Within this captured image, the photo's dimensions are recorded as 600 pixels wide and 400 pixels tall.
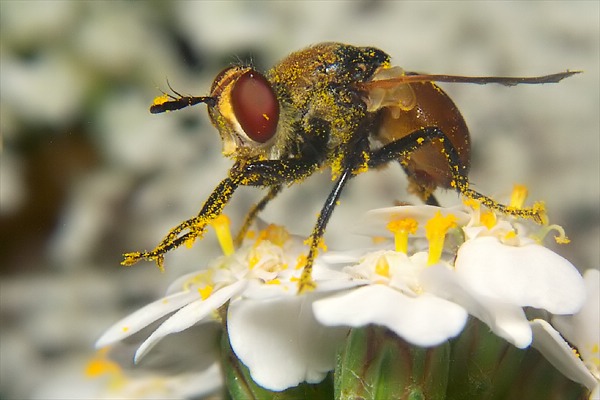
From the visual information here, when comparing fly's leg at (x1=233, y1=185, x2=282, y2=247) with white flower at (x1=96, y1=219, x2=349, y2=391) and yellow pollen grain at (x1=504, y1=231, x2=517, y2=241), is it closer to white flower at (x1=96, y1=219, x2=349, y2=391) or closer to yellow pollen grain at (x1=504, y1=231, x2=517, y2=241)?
white flower at (x1=96, y1=219, x2=349, y2=391)

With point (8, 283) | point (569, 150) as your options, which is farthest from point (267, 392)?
point (569, 150)

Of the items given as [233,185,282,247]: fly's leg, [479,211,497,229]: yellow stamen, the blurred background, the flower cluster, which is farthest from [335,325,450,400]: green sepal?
the blurred background

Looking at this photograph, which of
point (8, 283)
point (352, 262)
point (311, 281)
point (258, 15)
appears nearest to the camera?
point (311, 281)

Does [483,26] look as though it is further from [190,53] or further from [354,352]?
[354,352]

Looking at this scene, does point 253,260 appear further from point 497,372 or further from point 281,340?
point 497,372

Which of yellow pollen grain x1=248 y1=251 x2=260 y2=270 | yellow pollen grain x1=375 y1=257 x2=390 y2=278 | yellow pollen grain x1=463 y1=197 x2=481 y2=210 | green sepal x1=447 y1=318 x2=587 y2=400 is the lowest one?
green sepal x1=447 y1=318 x2=587 y2=400

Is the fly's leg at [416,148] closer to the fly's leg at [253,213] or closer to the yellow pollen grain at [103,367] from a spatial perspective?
the fly's leg at [253,213]

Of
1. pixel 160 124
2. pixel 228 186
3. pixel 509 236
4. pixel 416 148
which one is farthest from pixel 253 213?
pixel 160 124
